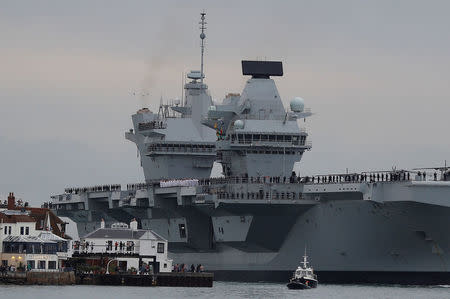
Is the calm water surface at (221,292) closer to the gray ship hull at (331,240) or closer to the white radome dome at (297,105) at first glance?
the gray ship hull at (331,240)

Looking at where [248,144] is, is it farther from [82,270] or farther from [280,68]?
[82,270]

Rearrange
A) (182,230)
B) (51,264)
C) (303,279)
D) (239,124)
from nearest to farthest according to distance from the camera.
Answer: (51,264)
(303,279)
(239,124)
(182,230)

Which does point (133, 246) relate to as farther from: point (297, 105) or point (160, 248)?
point (297, 105)

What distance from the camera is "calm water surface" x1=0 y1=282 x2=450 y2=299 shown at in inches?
2416

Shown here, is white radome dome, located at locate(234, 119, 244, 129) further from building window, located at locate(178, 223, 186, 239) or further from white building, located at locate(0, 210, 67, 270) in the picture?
white building, located at locate(0, 210, 67, 270)

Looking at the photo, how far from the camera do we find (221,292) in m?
67.3

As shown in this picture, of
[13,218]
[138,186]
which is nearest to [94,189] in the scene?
[138,186]

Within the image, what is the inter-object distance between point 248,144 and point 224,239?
17.6 ft

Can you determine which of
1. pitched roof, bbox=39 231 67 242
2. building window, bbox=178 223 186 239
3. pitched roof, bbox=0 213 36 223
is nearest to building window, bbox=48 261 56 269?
pitched roof, bbox=39 231 67 242

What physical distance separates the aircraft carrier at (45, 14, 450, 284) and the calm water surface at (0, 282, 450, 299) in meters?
2.22

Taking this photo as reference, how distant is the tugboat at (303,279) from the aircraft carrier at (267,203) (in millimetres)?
3128

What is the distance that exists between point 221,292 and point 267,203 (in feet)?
25.1

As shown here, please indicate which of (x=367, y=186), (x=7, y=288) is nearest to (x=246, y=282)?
(x=367, y=186)

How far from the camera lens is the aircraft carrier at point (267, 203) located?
229 feet
